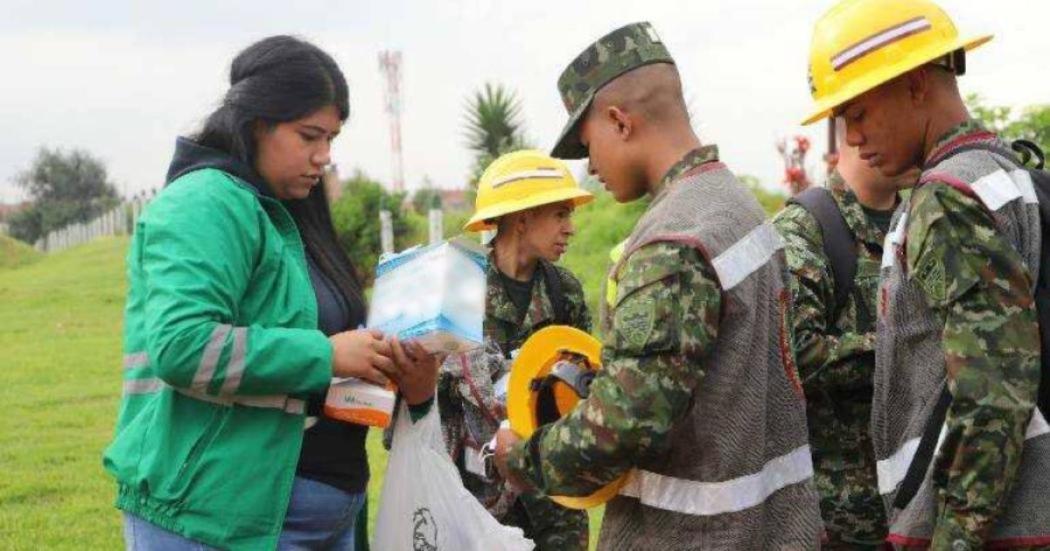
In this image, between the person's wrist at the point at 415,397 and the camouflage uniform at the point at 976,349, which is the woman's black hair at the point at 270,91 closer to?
the person's wrist at the point at 415,397

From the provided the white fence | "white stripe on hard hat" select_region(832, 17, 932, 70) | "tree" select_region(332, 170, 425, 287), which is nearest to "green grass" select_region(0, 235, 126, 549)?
"tree" select_region(332, 170, 425, 287)

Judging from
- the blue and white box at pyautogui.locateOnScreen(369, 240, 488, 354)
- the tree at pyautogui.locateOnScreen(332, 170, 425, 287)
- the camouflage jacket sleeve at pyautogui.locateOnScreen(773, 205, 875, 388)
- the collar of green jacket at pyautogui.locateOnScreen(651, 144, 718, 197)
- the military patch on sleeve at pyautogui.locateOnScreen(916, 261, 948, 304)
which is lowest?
the tree at pyautogui.locateOnScreen(332, 170, 425, 287)

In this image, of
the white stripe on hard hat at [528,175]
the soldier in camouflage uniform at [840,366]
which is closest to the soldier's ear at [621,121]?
the soldier in camouflage uniform at [840,366]

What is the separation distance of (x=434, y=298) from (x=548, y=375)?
0.31 m

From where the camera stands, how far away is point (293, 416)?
319 centimetres

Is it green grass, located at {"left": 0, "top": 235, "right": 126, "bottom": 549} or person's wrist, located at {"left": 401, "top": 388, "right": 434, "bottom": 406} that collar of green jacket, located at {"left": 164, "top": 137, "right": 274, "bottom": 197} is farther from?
green grass, located at {"left": 0, "top": 235, "right": 126, "bottom": 549}

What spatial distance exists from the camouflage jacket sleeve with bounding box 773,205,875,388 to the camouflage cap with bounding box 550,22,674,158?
3.29ft

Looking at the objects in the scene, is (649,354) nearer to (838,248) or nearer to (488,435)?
(838,248)

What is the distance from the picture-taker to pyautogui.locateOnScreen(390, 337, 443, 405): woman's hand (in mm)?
3224

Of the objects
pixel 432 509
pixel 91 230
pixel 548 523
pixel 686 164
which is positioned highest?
pixel 686 164

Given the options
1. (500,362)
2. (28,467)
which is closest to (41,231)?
(28,467)

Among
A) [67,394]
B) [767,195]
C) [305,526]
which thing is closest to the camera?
[305,526]

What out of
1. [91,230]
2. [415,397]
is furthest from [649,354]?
[91,230]

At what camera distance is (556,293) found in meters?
5.07
